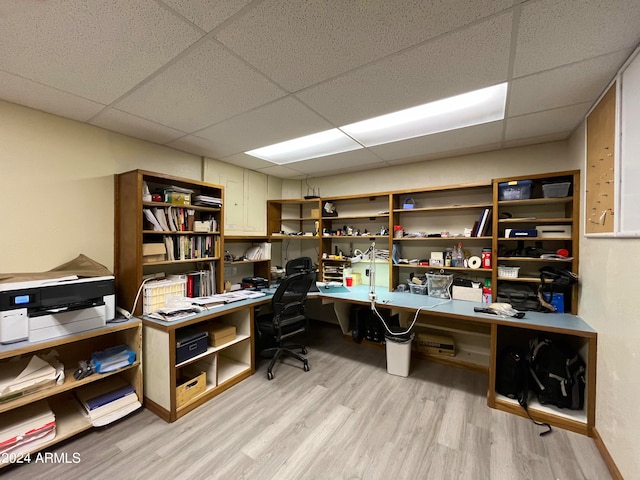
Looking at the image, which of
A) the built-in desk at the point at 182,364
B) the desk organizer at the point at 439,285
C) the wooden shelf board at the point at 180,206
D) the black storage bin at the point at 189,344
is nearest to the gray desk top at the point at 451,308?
the desk organizer at the point at 439,285

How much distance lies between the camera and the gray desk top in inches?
80.4

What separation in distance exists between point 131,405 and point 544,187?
4110 millimetres

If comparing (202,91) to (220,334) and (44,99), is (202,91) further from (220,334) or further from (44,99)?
(220,334)

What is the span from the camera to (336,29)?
1.23 meters

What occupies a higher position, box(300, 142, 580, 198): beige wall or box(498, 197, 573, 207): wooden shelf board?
box(300, 142, 580, 198): beige wall

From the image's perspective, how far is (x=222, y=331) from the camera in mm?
2553

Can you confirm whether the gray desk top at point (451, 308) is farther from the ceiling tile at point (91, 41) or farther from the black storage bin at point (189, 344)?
the ceiling tile at point (91, 41)

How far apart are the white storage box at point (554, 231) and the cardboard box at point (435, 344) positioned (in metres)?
1.49

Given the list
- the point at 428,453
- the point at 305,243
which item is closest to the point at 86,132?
the point at 305,243

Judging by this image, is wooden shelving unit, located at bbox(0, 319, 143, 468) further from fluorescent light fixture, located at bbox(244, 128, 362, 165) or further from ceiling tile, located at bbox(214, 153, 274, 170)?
fluorescent light fixture, located at bbox(244, 128, 362, 165)

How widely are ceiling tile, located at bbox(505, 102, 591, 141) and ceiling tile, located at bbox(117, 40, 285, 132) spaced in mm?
2019

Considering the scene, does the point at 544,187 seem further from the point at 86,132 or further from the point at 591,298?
the point at 86,132

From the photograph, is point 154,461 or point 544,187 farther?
point 544,187

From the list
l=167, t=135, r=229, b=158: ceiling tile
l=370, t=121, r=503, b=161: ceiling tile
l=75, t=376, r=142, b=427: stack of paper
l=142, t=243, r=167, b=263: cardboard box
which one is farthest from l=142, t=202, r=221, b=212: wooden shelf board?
l=370, t=121, r=503, b=161: ceiling tile
